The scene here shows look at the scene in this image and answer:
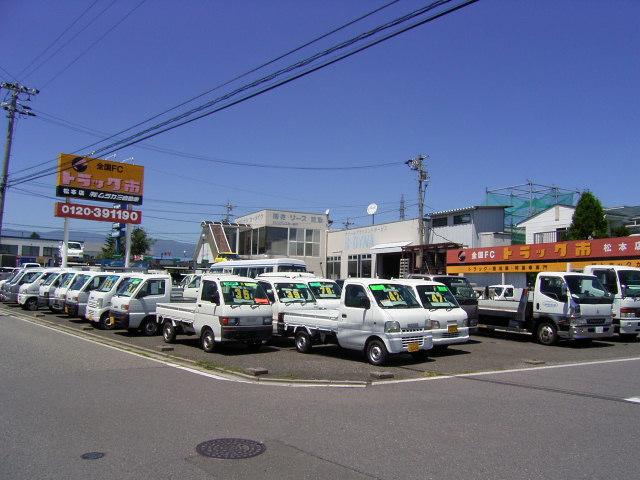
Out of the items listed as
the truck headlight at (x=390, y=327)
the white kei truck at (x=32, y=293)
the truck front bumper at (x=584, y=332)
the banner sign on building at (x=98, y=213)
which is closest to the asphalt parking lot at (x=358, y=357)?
the truck front bumper at (x=584, y=332)

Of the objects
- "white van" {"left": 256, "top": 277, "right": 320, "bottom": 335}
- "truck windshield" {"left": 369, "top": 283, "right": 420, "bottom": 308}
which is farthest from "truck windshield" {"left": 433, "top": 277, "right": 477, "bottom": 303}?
"truck windshield" {"left": 369, "top": 283, "right": 420, "bottom": 308}

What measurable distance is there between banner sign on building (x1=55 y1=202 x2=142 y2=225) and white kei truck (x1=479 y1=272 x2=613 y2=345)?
1198 inches

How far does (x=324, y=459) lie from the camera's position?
5617mm

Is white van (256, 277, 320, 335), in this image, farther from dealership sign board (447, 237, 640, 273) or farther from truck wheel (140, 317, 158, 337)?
dealership sign board (447, 237, 640, 273)

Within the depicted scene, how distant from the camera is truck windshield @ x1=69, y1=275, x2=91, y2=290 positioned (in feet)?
71.9

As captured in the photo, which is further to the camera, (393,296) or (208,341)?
(208,341)

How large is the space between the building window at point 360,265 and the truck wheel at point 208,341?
88.1 feet

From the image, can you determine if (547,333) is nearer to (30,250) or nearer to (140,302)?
(140,302)

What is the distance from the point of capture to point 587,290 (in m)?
16.7

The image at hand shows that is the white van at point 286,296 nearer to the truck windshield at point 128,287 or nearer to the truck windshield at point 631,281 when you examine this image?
the truck windshield at point 128,287

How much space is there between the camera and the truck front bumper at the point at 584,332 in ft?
52.3

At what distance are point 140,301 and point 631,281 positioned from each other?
16417 millimetres

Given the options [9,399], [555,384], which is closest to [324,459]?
[9,399]

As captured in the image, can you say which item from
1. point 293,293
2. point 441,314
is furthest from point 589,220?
point 293,293
